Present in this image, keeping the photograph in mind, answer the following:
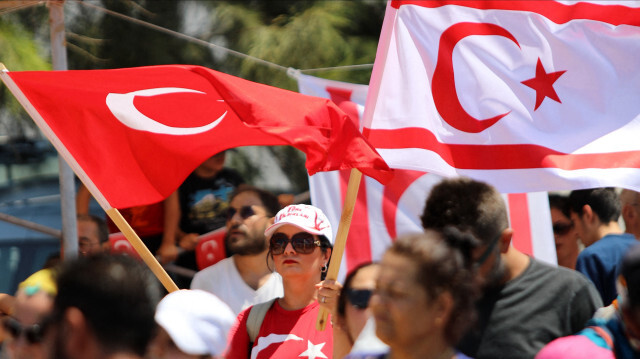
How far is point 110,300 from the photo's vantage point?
2.26 meters

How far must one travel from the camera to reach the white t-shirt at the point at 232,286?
16.2 ft

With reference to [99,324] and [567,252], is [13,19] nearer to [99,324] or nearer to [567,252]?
[567,252]

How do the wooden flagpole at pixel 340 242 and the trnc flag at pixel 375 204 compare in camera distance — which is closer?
the wooden flagpole at pixel 340 242

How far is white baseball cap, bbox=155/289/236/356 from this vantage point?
256 centimetres

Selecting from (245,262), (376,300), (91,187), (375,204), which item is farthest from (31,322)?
(375,204)

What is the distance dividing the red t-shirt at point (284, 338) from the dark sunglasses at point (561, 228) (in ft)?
8.53

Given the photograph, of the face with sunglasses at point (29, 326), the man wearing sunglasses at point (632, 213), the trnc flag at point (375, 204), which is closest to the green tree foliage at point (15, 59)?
the trnc flag at point (375, 204)

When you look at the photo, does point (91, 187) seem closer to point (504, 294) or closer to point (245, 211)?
point (245, 211)

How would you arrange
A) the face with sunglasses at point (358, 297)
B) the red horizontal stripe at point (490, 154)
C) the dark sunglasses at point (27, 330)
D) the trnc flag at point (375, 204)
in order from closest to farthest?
the dark sunglasses at point (27, 330), the face with sunglasses at point (358, 297), the red horizontal stripe at point (490, 154), the trnc flag at point (375, 204)

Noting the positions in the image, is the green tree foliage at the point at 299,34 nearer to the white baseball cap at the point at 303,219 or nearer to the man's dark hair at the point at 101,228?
the man's dark hair at the point at 101,228

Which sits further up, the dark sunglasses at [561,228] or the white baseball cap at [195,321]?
the white baseball cap at [195,321]

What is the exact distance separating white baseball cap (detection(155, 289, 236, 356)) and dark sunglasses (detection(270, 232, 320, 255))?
4.82ft

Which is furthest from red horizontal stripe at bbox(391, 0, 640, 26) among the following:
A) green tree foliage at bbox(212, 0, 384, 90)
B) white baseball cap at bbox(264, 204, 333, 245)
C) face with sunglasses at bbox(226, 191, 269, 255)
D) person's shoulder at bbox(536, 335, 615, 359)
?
green tree foliage at bbox(212, 0, 384, 90)

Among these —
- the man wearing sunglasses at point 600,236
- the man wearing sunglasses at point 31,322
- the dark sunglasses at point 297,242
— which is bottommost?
the man wearing sunglasses at point 600,236
